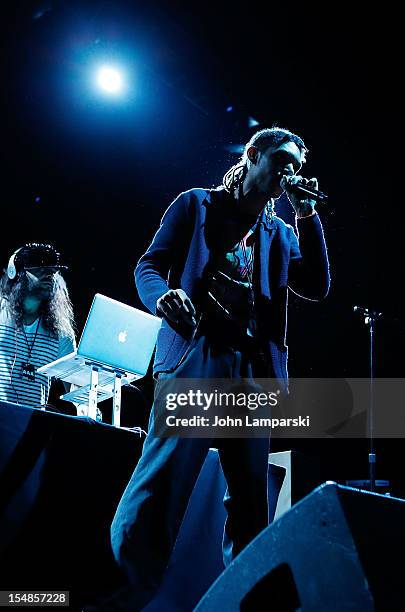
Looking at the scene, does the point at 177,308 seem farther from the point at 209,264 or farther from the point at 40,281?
the point at 40,281

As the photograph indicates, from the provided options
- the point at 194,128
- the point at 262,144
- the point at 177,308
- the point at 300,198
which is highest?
the point at 194,128

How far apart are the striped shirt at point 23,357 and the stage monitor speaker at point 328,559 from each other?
2.45 metres

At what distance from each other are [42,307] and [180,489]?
7.19ft

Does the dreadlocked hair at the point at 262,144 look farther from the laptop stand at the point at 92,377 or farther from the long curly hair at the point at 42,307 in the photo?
the long curly hair at the point at 42,307

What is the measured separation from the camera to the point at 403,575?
91 centimetres

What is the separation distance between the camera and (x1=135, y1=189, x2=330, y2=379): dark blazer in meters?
1.87

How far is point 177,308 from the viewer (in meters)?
A: 1.68

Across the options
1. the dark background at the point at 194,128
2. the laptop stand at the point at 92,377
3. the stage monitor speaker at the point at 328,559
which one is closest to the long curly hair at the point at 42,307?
the laptop stand at the point at 92,377

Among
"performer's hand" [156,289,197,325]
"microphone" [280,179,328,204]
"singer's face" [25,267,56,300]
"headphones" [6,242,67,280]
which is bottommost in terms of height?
"performer's hand" [156,289,197,325]

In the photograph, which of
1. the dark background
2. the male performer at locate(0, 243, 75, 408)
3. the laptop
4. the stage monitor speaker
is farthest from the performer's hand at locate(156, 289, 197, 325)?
the dark background

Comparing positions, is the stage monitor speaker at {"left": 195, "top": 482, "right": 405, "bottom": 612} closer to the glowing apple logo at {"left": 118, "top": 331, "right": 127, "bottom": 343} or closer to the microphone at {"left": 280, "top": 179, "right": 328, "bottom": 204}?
the microphone at {"left": 280, "top": 179, "right": 328, "bottom": 204}

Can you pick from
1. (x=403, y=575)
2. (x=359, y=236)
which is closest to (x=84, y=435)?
(x=403, y=575)

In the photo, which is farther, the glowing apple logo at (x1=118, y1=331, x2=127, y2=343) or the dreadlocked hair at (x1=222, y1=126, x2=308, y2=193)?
the glowing apple logo at (x1=118, y1=331, x2=127, y2=343)
